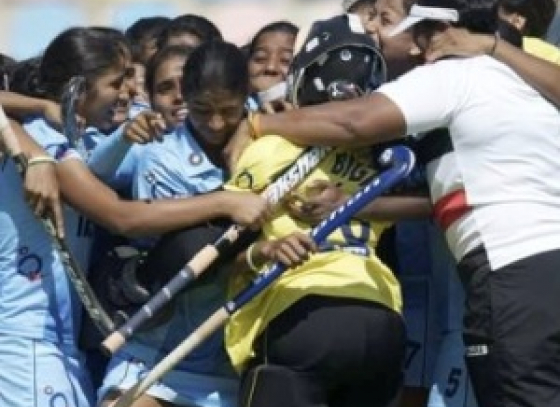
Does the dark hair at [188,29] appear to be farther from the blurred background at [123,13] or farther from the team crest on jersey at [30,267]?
the blurred background at [123,13]

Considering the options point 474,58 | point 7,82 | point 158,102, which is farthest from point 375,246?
point 7,82

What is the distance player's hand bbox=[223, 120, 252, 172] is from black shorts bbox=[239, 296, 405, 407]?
52 cm

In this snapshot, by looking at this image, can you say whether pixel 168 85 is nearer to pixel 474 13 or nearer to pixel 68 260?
pixel 68 260

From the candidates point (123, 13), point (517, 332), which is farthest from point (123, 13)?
point (517, 332)

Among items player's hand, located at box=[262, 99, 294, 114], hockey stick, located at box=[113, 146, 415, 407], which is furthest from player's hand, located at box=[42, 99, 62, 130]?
hockey stick, located at box=[113, 146, 415, 407]

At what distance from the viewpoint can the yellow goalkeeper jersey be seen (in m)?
4.98

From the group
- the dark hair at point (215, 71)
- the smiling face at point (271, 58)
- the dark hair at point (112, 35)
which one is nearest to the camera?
the dark hair at point (215, 71)

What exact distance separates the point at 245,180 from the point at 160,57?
3.16 feet

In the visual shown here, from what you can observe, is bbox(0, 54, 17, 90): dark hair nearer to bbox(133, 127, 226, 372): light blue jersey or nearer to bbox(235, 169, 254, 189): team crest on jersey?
bbox(133, 127, 226, 372): light blue jersey

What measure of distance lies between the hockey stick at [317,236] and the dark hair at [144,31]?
1.86 meters

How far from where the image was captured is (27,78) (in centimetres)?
584

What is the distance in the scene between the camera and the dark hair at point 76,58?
18.0 ft

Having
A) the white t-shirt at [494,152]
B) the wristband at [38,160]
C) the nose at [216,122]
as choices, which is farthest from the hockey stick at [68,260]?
→ the white t-shirt at [494,152]

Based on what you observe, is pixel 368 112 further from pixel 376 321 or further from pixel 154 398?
pixel 154 398
